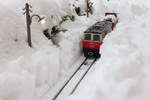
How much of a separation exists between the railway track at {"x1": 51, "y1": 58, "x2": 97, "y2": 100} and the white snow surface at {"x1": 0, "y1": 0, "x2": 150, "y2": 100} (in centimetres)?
56

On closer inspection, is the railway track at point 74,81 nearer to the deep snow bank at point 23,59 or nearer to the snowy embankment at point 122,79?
the deep snow bank at point 23,59

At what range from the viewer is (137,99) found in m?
8.46

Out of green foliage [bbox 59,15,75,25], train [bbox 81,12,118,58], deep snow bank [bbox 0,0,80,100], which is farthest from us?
green foliage [bbox 59,15,75,25]

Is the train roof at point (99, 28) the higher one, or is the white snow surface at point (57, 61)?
the train roof at point (99, 28)

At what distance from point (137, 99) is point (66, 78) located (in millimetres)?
7872

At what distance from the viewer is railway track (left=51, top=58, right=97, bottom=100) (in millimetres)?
13992

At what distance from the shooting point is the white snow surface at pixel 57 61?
9594 mm

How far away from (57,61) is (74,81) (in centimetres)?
169

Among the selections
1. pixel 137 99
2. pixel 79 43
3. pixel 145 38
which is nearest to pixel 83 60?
pixel 79 43

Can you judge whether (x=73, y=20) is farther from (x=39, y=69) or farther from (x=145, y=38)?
(x=39, y=69)

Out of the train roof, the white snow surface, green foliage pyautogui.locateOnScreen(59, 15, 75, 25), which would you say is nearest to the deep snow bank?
the white snow surface

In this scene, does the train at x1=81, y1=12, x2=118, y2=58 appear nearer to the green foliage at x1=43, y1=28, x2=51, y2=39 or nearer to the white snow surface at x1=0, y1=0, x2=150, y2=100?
the white snow surface at x1=0, y1=0, x2=150, y2=100

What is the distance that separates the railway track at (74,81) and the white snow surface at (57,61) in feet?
1.82

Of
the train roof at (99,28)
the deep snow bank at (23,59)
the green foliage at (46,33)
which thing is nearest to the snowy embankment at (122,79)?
the deep snow bank at (23,59)
